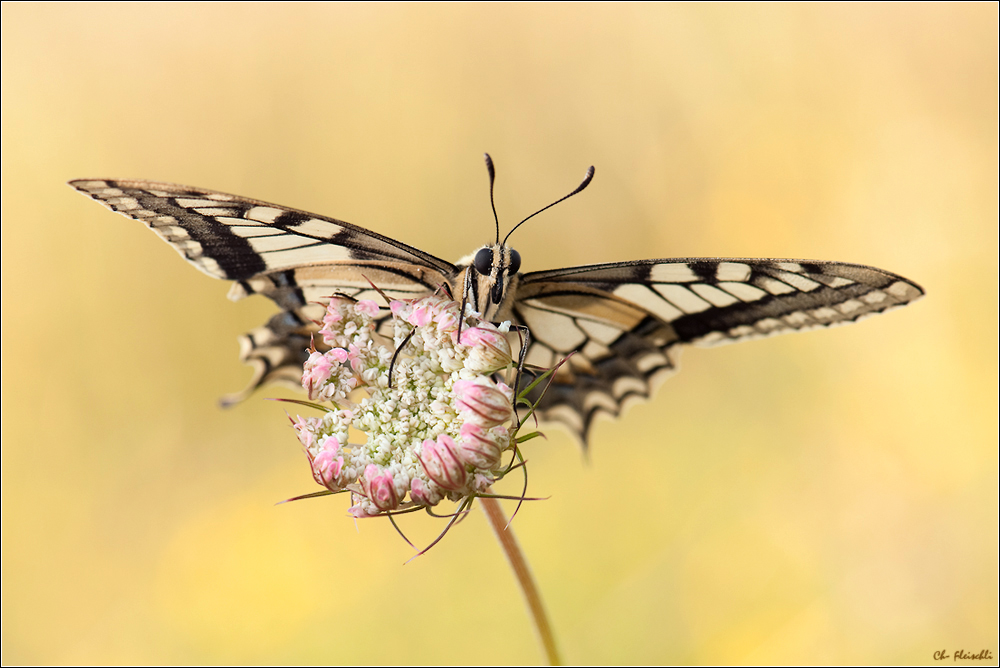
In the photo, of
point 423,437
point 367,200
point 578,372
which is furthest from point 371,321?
point 367,200

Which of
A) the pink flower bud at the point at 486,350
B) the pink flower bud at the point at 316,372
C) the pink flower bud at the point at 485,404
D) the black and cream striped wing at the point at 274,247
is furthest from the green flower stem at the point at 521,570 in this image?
the black and cream striped wing at the point at 274,247

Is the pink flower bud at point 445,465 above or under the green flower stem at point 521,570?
above

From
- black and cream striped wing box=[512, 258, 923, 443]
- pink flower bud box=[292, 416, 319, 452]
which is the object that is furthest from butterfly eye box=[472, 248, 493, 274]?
pink flower bud box=[292, 416, 319, 452]

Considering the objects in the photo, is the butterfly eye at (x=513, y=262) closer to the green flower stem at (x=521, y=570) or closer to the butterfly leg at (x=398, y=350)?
the butterfly leg at (x=398, y=350)

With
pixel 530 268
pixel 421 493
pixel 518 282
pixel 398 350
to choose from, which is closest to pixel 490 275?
pixel 518 282

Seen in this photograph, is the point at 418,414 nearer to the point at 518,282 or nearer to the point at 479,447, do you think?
the point at 479,447

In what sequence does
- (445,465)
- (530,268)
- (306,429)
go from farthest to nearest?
(530,268) → (306,429) → (445,465)
